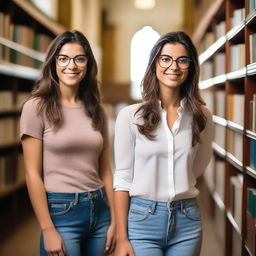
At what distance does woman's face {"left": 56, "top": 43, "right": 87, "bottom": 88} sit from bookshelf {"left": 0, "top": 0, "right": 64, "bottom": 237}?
7.12ft

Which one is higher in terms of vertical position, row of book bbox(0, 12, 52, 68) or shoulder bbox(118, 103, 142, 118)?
row of book bbox(0, 12, 52, 68)

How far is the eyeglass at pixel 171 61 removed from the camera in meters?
1.64

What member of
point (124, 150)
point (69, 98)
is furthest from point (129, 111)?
point (69, 98)

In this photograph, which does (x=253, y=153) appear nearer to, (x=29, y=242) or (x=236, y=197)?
(x=236, y=197)

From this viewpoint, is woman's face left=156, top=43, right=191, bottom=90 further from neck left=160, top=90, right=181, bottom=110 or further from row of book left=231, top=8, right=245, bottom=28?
row of book left=231, top=8, right=245, bottom=28

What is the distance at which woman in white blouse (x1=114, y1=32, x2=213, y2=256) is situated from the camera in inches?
61.6

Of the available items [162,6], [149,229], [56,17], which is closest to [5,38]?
[149,229]

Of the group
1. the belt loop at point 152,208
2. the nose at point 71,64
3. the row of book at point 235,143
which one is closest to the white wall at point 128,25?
the row of book at point 235,143

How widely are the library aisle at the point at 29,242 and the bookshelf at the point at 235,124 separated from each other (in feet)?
0.28

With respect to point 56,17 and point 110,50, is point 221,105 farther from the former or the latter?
point 110,50

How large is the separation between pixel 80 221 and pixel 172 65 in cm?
66

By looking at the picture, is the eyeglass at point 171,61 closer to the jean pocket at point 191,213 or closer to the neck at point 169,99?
the neck at point 169,99

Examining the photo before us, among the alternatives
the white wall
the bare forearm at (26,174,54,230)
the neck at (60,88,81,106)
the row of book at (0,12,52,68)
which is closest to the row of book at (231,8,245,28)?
the neck at (60,88,81,106)

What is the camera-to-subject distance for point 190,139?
1.63 m
